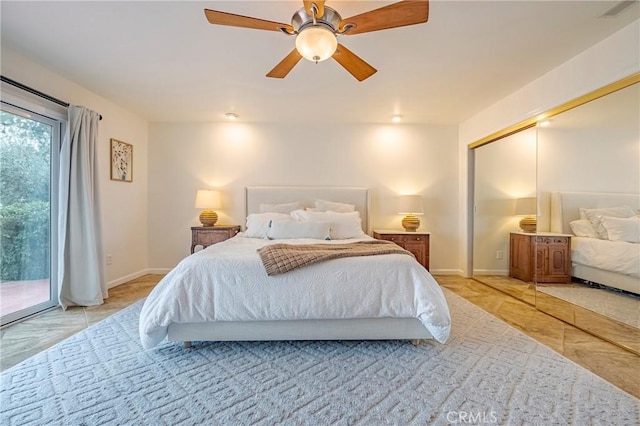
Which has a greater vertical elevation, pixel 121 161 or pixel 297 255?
pixel 121 161

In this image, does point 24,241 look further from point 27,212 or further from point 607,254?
point 607,254

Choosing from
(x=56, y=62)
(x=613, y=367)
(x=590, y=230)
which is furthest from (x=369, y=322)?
(x=56, y=62)

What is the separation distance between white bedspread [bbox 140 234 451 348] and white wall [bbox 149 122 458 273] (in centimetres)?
255

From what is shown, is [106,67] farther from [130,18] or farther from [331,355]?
[331,355]

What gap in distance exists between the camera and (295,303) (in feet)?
6.40

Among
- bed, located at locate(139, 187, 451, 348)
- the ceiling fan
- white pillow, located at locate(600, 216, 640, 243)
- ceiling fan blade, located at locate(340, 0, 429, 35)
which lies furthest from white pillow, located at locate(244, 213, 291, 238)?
white pillow, located at locate(600, 216, 640, 243)

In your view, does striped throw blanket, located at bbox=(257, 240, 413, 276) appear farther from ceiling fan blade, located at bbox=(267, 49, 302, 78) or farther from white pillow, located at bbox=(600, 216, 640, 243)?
white pillow, located at bbox=(600, 216, 640, 243)

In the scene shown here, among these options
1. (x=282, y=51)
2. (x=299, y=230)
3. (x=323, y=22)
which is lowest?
(x=299, y=230)

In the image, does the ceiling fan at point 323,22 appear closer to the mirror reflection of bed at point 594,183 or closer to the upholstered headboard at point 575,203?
the mirror reflection of bed at point 594,183

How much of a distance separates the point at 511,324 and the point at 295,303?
206 centimetres

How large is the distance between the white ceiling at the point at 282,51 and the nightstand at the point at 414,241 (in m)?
1.73

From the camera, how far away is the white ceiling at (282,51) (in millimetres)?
1971

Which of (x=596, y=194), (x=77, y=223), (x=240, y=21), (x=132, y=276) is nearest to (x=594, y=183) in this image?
(x=596, y=194)

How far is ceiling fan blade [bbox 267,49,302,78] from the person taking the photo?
6.63ft
